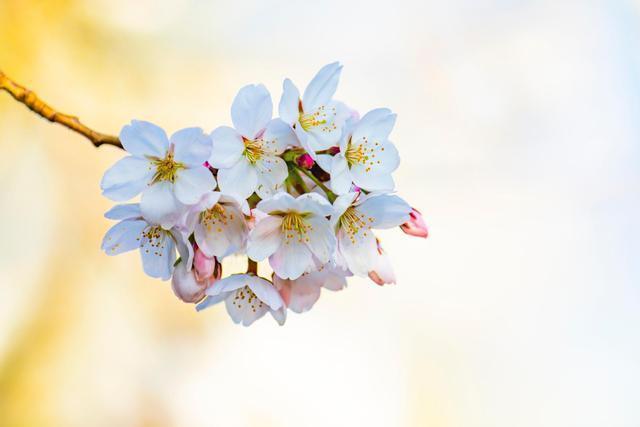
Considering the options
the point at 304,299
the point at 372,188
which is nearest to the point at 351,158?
the point at 372,188

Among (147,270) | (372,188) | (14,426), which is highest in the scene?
(372,188)

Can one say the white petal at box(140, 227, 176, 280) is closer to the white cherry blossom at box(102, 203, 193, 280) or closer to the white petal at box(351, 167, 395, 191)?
the white cherry blossom at box(102, 203, 193, 280)

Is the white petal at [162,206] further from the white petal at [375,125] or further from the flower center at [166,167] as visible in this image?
the white petal at [375,125]

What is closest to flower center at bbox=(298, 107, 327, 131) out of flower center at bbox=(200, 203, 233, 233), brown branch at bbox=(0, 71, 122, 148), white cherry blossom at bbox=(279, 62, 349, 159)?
white cherry blossom at bbox=(279, 62, 349, 159)

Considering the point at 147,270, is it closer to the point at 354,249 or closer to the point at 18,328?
the point at 354,249

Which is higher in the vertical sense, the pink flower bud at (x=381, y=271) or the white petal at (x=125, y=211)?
the pink flower bud at (x=381, y=271)

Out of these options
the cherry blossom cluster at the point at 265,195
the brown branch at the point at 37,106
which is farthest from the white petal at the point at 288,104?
the brown branch at the point at 37,106

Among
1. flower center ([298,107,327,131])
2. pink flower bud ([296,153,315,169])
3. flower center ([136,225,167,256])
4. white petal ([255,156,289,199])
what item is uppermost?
flower center ([298,107,327,131])
